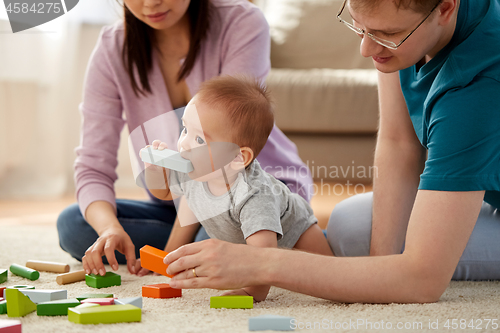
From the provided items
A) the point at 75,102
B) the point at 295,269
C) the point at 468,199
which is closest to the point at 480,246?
the point at 468,199

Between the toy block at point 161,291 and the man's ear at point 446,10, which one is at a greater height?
the man's ear at point 446,10

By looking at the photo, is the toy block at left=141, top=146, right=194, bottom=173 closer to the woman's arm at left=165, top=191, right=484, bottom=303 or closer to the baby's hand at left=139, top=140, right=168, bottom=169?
the baby's hand at left=139, top=140, right=168, bottom=169

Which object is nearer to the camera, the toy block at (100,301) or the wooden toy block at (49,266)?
the toy block at (100,301)

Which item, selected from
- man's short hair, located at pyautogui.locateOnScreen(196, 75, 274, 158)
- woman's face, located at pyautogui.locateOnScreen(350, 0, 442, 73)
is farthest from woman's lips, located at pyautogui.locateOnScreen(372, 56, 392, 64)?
man's short hair, located at pyautogui.locateOnScreen(196, 75, 274, 158)

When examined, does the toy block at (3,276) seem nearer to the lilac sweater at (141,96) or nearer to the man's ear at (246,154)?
the lilac sweater at (141,96)

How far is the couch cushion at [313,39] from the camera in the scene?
214cm

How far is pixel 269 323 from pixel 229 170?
0.28 meters

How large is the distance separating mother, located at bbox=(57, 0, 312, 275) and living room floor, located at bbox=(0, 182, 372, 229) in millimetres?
463

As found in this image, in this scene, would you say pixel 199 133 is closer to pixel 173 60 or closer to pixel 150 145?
pixel 150 145

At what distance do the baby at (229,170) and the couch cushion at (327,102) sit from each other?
0.95 m

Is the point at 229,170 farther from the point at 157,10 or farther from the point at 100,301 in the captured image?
the point at 157,10

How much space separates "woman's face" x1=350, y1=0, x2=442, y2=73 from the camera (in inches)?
25.9

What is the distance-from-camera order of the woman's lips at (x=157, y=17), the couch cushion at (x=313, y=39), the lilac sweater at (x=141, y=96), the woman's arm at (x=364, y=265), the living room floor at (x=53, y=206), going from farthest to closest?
the couch cushion at (x=313, y=39) < the living room floor at (x=53, y=206) < the lilac sweater at (x=141, y=96) < the woman's lips at (x=157, y=17) < the woman's arm at (x=364, y=265)

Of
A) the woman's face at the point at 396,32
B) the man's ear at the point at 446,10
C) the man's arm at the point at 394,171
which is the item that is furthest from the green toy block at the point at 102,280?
the man's ear at the point at 446,10
